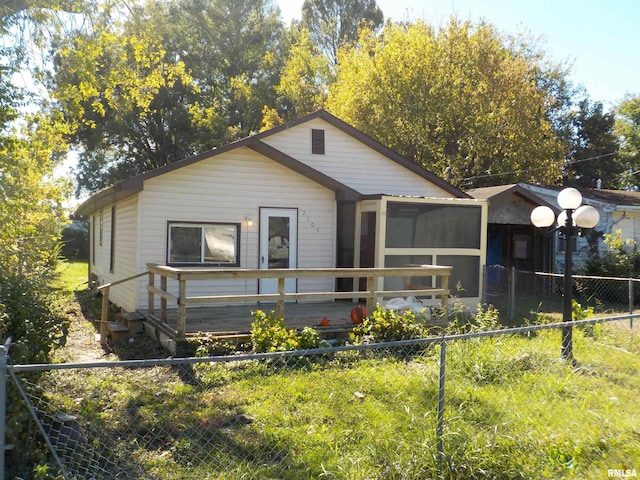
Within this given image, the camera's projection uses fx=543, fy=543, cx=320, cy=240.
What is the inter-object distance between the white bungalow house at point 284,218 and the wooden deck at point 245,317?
541 millimetres

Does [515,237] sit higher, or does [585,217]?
[585,217]

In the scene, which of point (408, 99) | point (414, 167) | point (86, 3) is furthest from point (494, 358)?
point (408, 99)

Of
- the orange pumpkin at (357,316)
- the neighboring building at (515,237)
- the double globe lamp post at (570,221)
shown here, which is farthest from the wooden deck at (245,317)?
the neighboring building at (515,237)

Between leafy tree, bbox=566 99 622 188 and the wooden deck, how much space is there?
1058 inches

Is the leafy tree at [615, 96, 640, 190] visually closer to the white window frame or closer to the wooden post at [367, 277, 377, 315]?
the wooden post at [367, 277, 377, 315]

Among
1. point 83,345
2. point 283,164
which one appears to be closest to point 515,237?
point 283,164

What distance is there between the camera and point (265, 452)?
4543mm

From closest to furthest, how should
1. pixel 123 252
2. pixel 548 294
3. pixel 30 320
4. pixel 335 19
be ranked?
pixel 30 320 → pixel 123 252 → pixel 548 294 → pixel 335 19

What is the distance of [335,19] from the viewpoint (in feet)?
125

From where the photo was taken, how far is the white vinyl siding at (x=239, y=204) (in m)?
10.6

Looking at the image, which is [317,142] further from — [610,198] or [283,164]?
[610,198]

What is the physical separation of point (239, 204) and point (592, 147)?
96.0 ft

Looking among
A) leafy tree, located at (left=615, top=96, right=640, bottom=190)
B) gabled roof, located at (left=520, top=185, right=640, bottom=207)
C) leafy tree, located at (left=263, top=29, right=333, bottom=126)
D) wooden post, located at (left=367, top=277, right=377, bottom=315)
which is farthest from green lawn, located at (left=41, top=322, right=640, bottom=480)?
leafy tree, located at (left=615, top=96, right=640, bottom=190)

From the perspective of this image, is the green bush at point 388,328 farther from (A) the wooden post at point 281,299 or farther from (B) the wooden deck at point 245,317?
(A) the wooden post at point 281,299
